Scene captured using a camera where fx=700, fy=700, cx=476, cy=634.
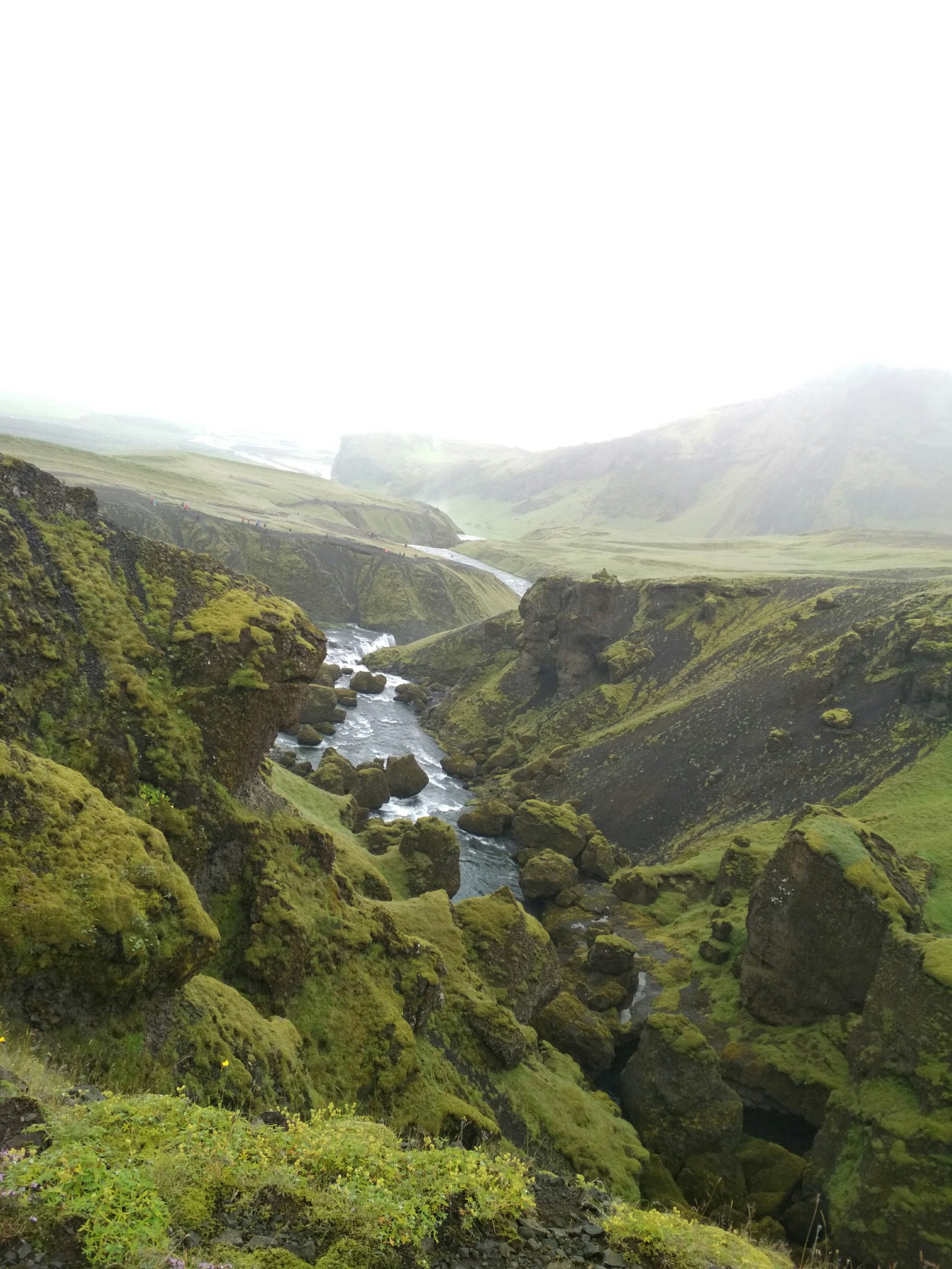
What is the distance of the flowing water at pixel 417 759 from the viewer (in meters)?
46.5

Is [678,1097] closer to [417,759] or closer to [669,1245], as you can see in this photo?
[669,1245]

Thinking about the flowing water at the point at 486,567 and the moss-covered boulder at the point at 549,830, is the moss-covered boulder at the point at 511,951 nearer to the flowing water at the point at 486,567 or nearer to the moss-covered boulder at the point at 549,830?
the moss-covered boulder at the point at 549,830

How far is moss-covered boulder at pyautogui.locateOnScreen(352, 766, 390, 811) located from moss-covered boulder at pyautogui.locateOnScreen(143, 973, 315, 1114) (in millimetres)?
35170

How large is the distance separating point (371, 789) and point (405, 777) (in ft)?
17.3

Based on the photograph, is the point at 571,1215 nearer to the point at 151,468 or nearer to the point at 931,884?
the point at 931,884

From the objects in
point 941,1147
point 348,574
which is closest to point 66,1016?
point 941,1147

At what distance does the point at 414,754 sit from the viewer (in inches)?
2616

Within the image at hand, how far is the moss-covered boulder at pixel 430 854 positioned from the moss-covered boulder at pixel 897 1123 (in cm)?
1750

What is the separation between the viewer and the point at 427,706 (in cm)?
8119

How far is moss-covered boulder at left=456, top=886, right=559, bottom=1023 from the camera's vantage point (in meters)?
26.0

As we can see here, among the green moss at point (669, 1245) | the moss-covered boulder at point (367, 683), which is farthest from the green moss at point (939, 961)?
the moss-covered boulder at point (367, 683)

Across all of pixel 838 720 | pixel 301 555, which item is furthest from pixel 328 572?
pixel 838 720

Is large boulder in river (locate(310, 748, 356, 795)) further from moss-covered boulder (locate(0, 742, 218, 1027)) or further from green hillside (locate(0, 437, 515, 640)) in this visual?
green hillside (locate(0, 437, 515, 640))

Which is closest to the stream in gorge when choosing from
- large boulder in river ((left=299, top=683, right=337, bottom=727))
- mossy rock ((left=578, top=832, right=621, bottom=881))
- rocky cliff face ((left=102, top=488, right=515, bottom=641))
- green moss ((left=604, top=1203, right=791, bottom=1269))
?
large boulder in river ((left=299, top=683, right=337, bottom=727))
